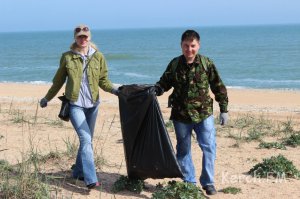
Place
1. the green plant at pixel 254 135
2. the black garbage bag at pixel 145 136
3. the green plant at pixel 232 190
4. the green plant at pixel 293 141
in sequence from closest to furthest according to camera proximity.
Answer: the black garbage bag at pixel 145 136 < the green plant at pixel 232 190 < the green plant at pixel 293 141 < the green plant at pixel 254 135

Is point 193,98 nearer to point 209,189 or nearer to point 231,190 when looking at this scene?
point 209,189

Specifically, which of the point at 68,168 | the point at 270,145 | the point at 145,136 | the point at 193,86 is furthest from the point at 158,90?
the point at 270,145

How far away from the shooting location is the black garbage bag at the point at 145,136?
15.4 feet

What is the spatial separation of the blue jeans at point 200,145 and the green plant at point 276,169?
0.97 metres

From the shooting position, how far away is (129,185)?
4977 millimetres

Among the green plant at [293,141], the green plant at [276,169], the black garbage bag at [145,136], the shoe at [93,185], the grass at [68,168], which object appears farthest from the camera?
the green plant at [293,141]

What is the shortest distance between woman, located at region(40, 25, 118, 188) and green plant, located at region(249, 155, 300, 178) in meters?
1.95

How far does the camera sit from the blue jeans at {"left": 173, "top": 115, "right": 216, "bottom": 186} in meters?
4.84

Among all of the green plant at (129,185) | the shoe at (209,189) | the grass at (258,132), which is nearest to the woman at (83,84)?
Answer: the green plant at (129,185)

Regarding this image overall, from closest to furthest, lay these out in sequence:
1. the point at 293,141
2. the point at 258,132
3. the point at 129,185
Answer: the point at 129,185 → the point at 293,141 → the point at 258,132

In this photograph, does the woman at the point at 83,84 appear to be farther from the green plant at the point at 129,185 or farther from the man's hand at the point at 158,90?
the man's hand at the point at 158,90

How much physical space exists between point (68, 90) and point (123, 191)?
115 centimetres

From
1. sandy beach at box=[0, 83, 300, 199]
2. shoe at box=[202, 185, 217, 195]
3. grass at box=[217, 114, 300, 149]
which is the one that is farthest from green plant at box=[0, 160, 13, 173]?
grass at box=[217, 114, 300, 149]

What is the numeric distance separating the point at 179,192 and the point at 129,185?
25.0 inches
